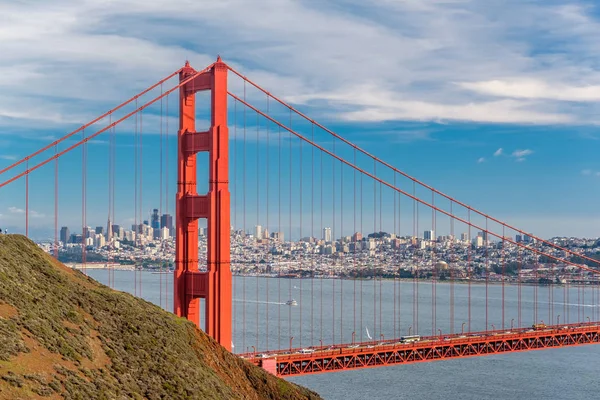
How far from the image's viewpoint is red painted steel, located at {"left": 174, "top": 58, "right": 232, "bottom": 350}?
75.6ft

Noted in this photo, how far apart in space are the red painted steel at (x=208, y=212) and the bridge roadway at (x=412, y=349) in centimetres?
230

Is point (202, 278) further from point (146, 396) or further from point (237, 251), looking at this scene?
point (237, 251)

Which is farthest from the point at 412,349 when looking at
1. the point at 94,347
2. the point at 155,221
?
the point at 155,221

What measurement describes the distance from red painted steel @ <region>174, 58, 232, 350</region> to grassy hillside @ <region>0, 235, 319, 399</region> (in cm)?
339

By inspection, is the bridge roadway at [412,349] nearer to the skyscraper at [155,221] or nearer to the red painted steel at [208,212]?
the red painted steel at [208,212]

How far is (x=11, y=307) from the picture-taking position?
1346cm

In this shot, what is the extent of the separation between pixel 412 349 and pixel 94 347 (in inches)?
670

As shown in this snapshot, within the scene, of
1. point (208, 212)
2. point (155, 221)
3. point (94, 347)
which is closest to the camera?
point (94, 347)

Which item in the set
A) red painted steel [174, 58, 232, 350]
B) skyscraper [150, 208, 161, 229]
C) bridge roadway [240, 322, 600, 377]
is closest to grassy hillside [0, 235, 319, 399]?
red painted steel [174, 58, 232, 350]

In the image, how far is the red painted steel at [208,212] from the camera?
23.0 metres

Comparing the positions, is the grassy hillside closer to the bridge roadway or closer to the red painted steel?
the red painted steel

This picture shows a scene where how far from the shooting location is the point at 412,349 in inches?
1153

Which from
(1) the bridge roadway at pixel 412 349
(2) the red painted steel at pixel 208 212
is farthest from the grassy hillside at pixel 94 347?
(1) the bridge roadway at pixel 412 349

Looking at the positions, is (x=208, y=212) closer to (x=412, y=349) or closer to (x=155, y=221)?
(x=412, y=349)
